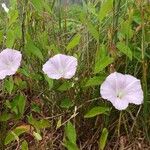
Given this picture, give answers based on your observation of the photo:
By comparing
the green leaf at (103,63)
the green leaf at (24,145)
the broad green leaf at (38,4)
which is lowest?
the green leaf at (24,145)

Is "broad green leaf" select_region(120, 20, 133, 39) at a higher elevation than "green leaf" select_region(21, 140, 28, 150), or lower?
higher

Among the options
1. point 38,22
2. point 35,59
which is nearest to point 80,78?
point 35,59

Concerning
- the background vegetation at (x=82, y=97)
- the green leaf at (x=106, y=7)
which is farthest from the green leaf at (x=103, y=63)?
the green leaf at (x=106, y=7)

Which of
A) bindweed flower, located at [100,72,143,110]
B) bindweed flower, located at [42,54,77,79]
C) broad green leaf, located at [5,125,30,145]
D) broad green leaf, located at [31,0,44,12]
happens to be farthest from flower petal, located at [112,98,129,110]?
broad green leaf, located at [31,0,44,12]

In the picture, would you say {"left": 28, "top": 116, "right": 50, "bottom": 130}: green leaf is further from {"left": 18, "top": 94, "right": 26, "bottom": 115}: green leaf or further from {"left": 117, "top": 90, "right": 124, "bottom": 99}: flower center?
{"left": 117, "top": 90, "right": 124, "bottom": 99}: flower center

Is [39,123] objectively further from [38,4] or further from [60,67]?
[38,4]

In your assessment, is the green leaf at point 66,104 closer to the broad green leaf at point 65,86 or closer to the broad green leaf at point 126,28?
the broad green leaf at point 65,86
